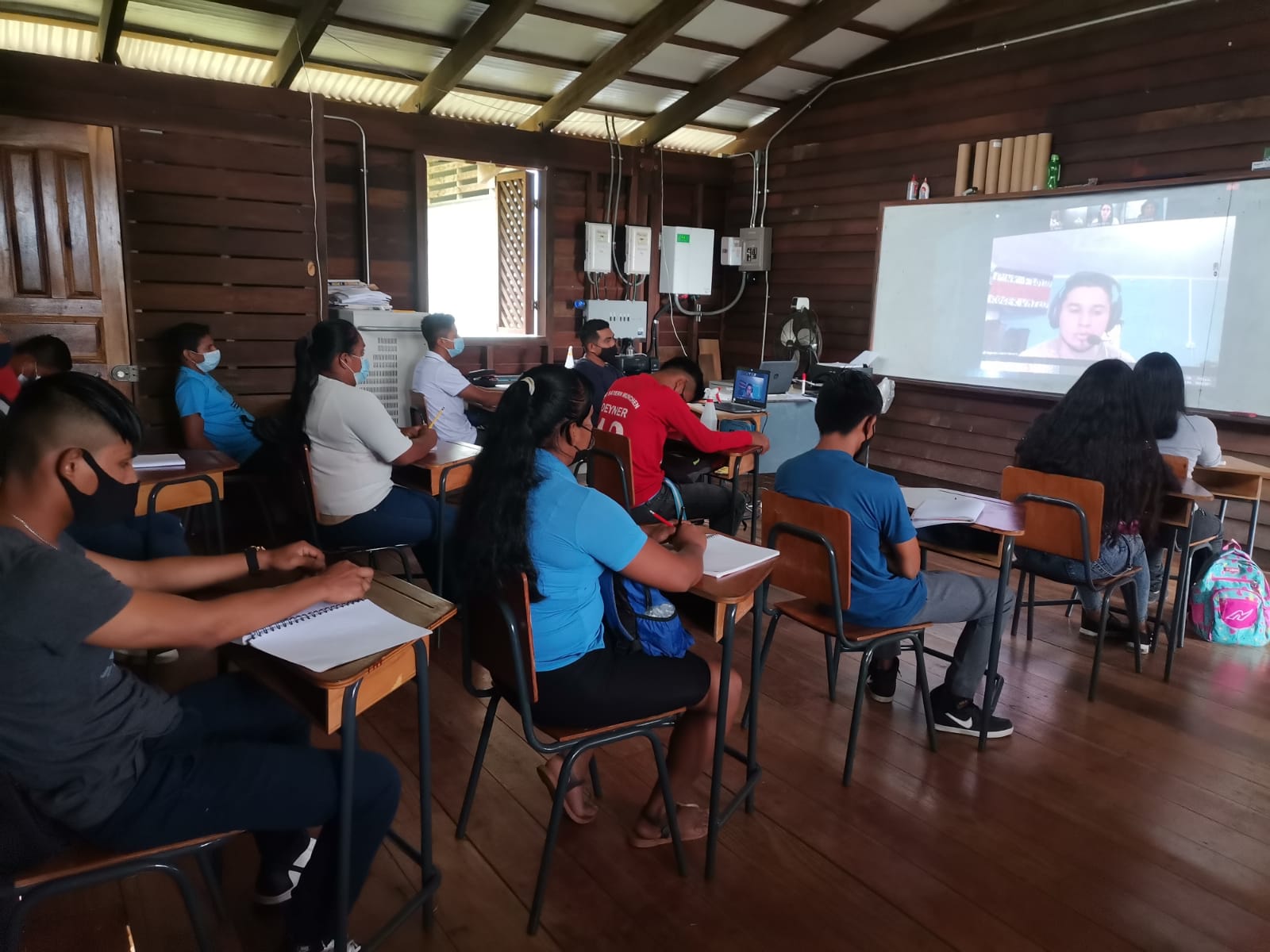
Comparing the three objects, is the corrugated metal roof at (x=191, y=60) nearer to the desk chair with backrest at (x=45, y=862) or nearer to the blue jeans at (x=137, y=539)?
the blue jeans at (x=137, y=539)

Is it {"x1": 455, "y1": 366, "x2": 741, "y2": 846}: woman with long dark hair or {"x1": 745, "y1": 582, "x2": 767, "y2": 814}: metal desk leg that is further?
{"x1": 745, "y1": 582, "x2": 767, "y2": 814}: metal desk leg

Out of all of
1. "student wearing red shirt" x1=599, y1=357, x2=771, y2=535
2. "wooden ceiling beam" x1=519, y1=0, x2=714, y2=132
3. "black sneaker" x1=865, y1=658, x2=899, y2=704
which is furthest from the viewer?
"wooden ceiling beam" x1=519, y1=0, x2=714, y2=132

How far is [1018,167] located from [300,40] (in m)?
4.12

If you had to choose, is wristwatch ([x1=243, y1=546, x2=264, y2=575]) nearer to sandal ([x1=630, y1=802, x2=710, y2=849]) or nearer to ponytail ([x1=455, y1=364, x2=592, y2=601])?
ponytail ([x1=455, y1=364, x2=592, y2=601])

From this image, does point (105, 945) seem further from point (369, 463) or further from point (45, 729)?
point (369, 463)

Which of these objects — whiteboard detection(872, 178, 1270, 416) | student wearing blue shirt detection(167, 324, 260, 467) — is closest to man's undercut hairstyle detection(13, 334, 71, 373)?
student wearing blue shirt detection(167, 324, 260, 467)

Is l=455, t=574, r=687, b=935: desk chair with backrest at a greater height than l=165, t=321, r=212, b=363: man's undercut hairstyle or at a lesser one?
lesser

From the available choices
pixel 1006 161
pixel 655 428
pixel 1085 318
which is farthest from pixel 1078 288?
pixel 655 428

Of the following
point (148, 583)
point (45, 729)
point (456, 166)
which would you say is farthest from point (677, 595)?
point (456, 166)

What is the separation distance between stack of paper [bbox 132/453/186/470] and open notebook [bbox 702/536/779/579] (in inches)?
73.1

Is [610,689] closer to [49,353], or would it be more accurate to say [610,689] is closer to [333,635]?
[333,635]

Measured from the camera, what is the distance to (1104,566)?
2.76 metres

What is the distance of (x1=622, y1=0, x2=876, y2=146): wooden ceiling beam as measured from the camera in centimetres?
502

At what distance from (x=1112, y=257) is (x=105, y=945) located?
204 inches
